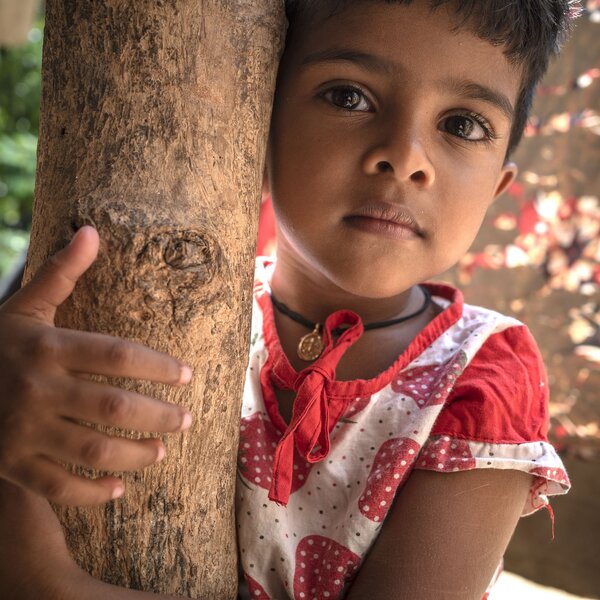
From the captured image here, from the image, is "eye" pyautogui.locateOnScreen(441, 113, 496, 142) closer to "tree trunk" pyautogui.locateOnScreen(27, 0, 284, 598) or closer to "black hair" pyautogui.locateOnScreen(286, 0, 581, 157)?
"black hair" pyautogui.locateOnScreen(286, 0, 581, 157)

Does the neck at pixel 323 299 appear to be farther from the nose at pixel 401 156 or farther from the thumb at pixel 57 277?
the thumb at pixel 57 277

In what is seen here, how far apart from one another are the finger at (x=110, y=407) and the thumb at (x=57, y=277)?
0.12 meters

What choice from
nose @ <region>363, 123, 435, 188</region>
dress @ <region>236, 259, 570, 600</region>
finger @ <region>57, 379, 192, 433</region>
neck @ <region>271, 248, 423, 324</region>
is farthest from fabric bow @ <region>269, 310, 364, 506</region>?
finger @ <region>57, 379, 192, 433</region>

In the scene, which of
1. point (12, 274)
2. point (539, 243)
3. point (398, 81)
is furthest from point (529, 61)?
point (12, 274)

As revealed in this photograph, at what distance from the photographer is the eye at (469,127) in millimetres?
1419

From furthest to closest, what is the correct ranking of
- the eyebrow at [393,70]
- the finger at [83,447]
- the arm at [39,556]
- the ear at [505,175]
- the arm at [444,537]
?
the ear at [505,175] → the eyebrow at [393,70] → the arm at [444,537] → the arm at [39,556] → the finger at [83,447]

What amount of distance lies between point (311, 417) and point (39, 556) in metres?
0.55

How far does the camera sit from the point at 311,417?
137 cm

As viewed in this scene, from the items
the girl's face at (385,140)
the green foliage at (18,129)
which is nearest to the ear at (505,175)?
the girl's face at (385,140)

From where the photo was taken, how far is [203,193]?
101 centimetres

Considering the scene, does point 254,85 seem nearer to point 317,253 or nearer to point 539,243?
point 317,253

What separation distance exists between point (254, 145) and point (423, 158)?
14.2 inches

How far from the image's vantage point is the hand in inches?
34.2

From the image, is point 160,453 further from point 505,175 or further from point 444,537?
point 505,175
